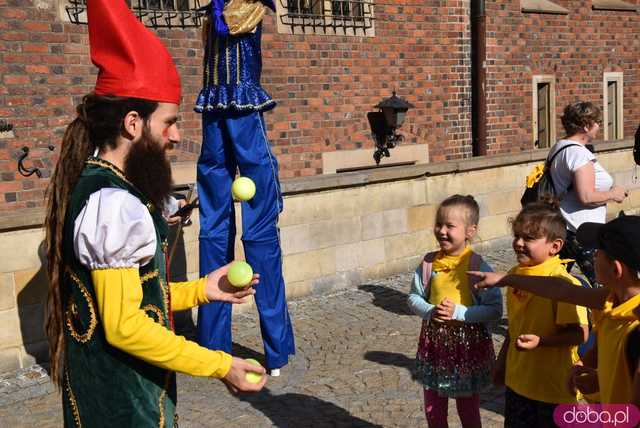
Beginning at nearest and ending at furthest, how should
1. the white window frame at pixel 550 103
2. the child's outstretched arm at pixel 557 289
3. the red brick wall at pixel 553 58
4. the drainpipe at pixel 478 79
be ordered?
the child's outstretched arm at pixel 557 289 → the drainpipe at pixel 478 79 → the red brick wall at pixel 553 58 → the white window frame at pixel 550 103

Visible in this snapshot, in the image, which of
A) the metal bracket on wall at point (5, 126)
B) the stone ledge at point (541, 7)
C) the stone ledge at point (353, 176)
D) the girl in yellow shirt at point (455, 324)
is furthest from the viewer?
the stone ledge at point (541, 7)

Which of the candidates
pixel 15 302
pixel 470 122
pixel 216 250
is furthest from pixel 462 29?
pixel 15 302

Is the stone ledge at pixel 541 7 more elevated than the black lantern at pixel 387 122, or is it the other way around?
the stone ledge at pixel 541 7

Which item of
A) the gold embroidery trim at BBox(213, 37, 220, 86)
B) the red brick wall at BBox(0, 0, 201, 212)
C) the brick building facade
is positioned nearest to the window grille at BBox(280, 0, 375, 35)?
the brick building facade

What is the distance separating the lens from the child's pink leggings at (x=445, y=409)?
397cm

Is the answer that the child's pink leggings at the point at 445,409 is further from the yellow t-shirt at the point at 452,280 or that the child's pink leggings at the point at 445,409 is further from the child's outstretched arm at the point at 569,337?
the child's outstretched arm at the point at 569,337

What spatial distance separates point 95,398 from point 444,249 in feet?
6.88

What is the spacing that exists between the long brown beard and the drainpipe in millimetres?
10002

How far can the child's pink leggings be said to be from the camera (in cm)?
397

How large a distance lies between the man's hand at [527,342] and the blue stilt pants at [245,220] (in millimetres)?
2575

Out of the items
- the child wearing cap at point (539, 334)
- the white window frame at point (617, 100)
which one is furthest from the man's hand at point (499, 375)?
the white window frame at point (617, 100)

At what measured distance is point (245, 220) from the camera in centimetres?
568

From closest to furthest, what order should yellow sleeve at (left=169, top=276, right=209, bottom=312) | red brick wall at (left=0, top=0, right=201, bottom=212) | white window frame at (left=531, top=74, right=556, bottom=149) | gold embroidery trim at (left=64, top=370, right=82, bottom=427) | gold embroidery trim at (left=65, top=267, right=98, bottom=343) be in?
gold embroidery trim at (left=65, top=267, right=98, bottom=343) < gold embroidery trim at (left=64, top=370, right=82, bottom=427) < yellow sleeve at (left=169, top=276, right=209, bottom=312) < red brick wall at (left=0, top=0, right=201, bottom=212) < white window frame at (left=531, top=74, right=556, bottom=149)

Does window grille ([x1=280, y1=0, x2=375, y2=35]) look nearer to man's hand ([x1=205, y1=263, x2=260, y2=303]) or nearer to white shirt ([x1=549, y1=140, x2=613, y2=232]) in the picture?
white shirt ([x1=549, y1=140, x2=613, y2=232])
